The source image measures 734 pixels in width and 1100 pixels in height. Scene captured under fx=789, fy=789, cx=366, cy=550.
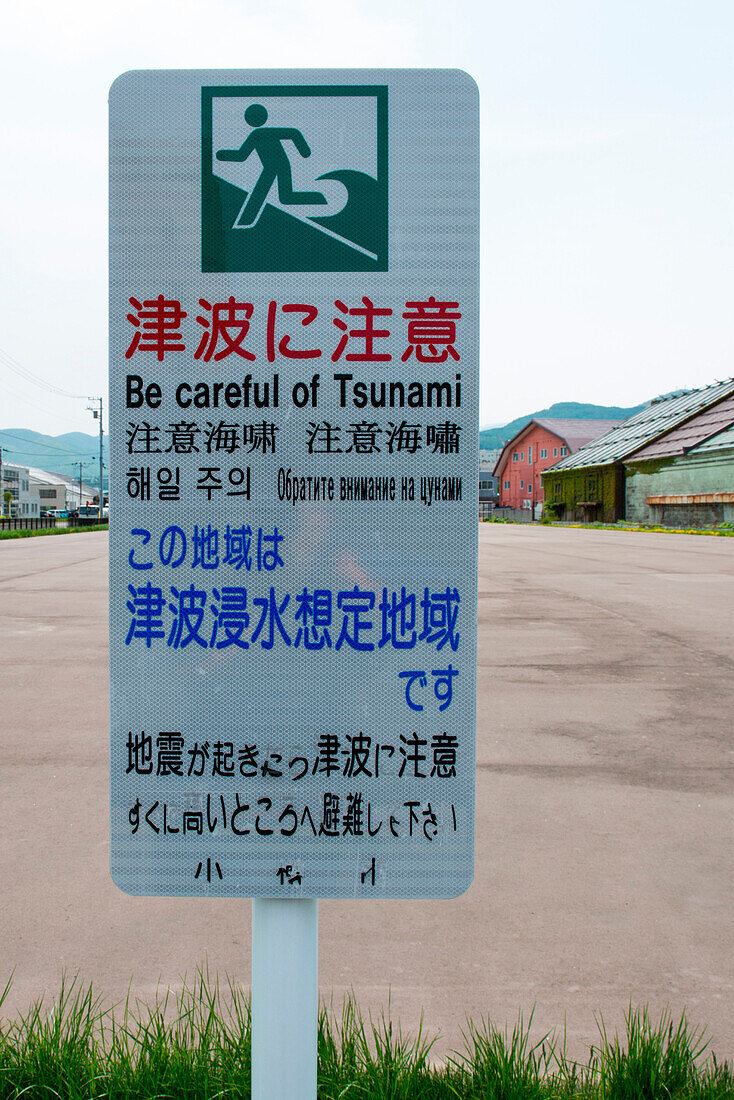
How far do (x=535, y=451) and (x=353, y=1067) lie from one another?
7828cm

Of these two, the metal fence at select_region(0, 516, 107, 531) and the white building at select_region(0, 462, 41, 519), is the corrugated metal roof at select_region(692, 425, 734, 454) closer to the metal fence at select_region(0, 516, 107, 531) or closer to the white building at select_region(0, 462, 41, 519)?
the metal fence at select_region(0, 516, 107, 531)

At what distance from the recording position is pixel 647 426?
56.1 m

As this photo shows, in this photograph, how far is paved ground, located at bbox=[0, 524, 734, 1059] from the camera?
2.74 metres

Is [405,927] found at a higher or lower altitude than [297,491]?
lower

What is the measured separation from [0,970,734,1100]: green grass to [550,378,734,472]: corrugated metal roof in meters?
52.1

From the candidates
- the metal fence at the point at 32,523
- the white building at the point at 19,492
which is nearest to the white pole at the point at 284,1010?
the metal fence at the point at 32,523

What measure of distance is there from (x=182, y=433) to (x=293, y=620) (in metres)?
0.48

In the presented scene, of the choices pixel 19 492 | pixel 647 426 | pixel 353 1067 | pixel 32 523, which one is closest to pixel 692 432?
pixel 647 426

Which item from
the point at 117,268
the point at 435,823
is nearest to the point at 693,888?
the point at 435,823

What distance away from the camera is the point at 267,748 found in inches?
68.9

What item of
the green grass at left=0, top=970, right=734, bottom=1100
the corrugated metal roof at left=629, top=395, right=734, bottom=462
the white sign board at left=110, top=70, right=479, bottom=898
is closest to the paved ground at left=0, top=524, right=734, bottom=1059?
the green grass at left=0, top=970, right=734, bottom=1100

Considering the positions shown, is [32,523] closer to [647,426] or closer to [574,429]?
[647,426]

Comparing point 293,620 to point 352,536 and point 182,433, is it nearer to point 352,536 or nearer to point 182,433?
point 352,536

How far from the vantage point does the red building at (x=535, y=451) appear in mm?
73188
